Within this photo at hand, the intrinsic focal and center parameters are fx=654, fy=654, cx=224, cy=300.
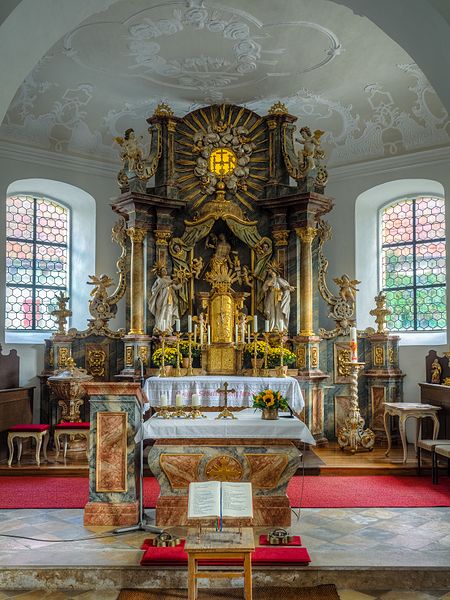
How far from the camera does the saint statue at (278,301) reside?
12047mm

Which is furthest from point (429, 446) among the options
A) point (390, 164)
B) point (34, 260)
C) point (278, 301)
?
point (34, 260)

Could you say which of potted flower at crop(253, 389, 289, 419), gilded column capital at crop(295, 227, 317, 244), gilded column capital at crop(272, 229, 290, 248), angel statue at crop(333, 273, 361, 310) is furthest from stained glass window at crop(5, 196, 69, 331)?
potted flower at crop(253, 389, 289, 419)

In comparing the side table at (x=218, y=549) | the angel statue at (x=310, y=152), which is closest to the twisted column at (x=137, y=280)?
the angel statue at (x=310, y=152)

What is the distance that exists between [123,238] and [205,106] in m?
3.36

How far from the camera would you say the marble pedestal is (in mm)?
6703

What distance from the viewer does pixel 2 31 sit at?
13.1ft

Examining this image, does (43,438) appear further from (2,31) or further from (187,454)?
(2,31)

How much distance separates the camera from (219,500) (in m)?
4.75

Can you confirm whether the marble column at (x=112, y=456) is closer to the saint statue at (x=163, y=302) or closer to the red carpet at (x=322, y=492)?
the red carpet at (x=322, y=492)

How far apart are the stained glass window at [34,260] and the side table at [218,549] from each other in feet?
31.8

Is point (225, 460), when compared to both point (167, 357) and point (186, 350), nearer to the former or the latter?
point (167, 357)

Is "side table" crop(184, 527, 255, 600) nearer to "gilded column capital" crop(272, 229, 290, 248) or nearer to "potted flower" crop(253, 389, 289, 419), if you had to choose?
"potted flower" crop(253, 389, 289, 419)

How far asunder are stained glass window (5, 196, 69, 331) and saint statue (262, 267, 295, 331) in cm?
474

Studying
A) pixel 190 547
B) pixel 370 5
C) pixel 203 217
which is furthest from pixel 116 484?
pixel 203 217
